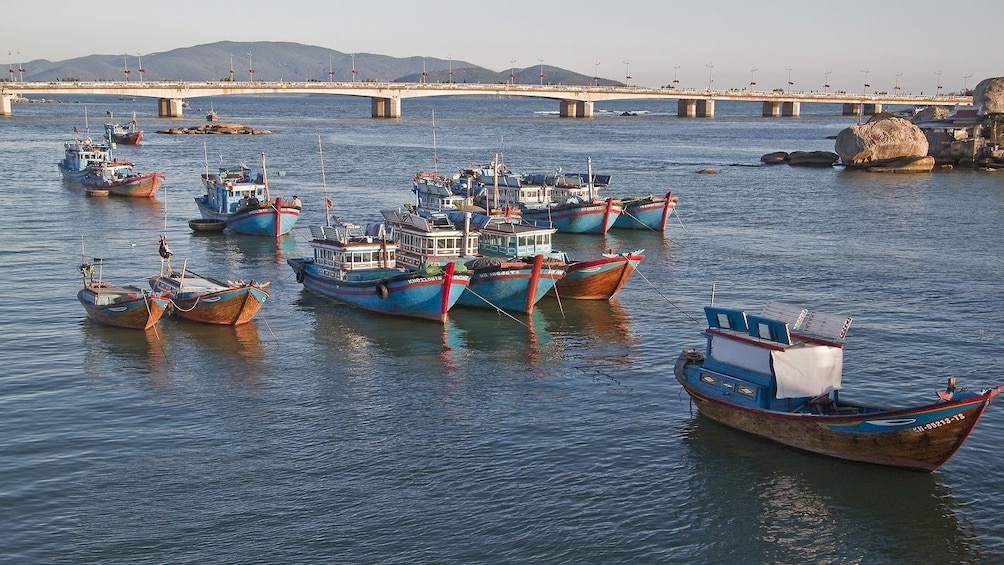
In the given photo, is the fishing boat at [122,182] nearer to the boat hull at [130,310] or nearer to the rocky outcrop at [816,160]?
the boat hull at [130,310]

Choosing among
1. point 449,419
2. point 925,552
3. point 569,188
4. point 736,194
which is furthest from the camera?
point 736,194

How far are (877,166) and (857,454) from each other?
4120 inches

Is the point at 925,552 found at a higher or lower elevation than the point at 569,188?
lower

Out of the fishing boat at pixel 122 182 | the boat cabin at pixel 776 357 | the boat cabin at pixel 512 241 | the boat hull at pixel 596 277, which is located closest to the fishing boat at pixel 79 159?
the fishing boat at pixel 122 182

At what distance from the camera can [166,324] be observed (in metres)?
47.4

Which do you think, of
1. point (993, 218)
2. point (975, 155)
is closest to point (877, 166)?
point (975, 155)

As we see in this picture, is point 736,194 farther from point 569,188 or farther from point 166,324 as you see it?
point 166,324

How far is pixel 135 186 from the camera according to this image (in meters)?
96.9

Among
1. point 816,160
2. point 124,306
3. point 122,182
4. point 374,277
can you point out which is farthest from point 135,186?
point 816,160

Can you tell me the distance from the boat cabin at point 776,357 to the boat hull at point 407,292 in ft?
53.8

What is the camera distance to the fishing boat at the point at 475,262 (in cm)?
4916

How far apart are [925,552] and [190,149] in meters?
141

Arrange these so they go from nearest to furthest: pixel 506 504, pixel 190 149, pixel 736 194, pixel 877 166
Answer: pixel 506 504, pixel 736 194, pixel 877 166, pixel 190 149

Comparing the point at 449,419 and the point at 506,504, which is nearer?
the point at 506,504
